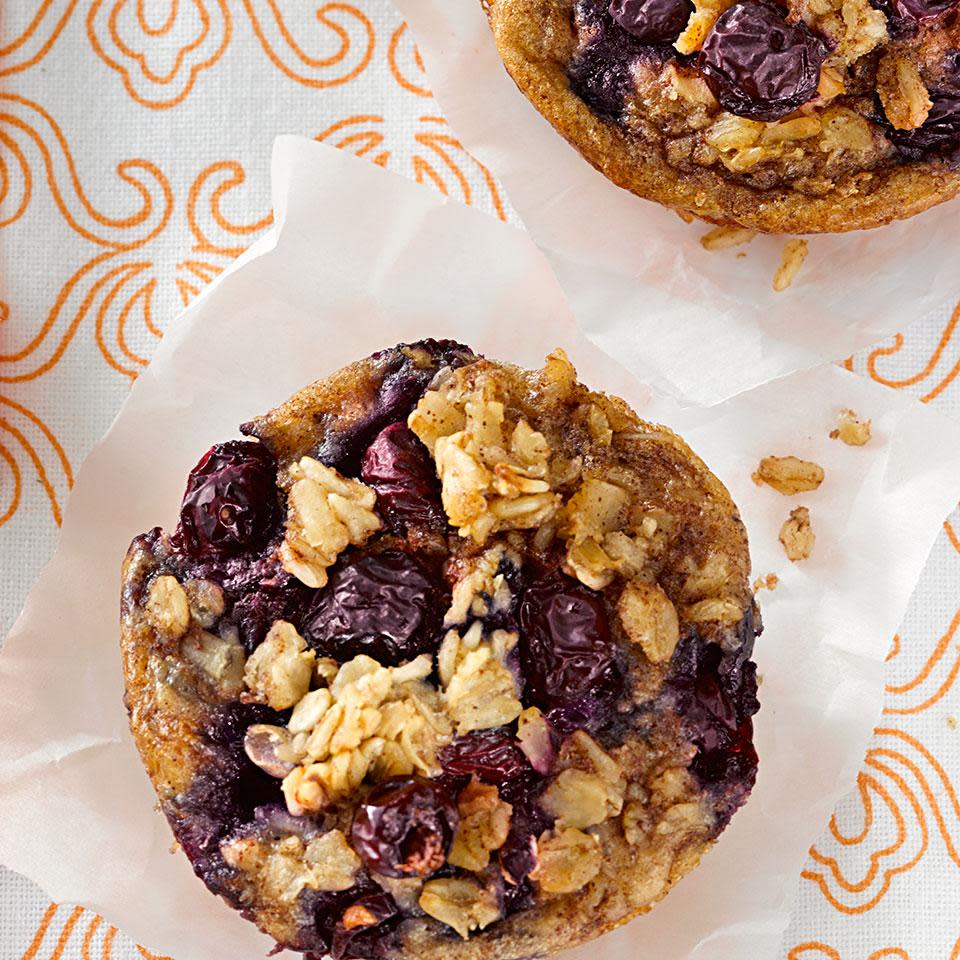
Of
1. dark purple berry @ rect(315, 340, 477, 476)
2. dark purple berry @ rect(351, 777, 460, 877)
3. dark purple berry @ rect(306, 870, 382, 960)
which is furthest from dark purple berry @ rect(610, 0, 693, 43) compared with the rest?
dark purple berry @ rect(306, 870, 382, 960)

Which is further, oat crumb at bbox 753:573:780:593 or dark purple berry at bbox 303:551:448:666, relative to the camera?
oat crumb at bbox 753:573:780:593

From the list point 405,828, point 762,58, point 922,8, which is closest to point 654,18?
point 762,58

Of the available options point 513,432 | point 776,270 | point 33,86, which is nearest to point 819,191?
point 776,270

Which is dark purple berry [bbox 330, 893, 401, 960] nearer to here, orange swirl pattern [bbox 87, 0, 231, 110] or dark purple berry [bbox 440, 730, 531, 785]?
dark purple berry [bbox 440, 730, 531, 785]

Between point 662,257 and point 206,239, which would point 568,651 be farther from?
point 206,239

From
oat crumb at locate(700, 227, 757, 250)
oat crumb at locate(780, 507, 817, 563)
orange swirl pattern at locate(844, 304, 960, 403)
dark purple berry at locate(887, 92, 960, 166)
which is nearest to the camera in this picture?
dark purple berry at locate(887, 92, 960, 166)


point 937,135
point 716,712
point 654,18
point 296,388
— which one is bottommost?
point 716,712

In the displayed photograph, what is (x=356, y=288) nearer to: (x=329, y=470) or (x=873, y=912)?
(x=329, y=470)
